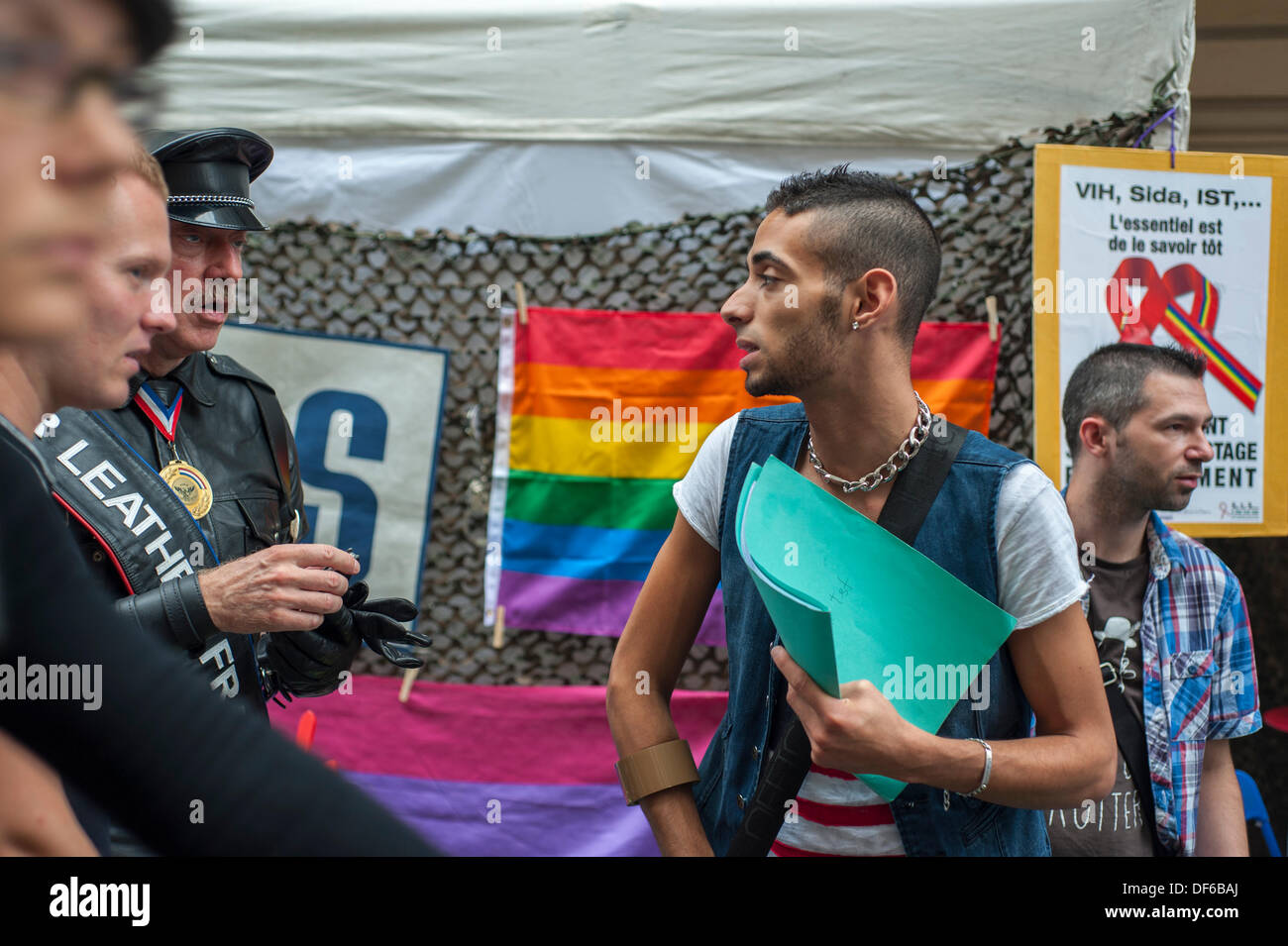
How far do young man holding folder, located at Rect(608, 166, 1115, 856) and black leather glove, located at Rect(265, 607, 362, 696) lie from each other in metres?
0.57

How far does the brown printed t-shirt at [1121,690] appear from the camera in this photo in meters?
2.54

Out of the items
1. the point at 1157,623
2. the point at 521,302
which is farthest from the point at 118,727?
the point at 521,302

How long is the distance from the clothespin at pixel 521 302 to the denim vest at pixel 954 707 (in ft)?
6.36

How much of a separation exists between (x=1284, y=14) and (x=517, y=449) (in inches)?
160

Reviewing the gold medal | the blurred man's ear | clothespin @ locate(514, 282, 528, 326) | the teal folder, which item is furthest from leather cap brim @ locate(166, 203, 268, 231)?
the blurred man's ear

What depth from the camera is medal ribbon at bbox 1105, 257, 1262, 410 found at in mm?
3350

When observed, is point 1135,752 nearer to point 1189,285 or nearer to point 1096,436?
point 1096,436

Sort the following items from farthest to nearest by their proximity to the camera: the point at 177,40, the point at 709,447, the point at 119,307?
the point at 709,447, the point at 119,307, the point at 177,40

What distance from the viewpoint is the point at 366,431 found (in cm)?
369

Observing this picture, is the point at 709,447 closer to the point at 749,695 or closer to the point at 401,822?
the point at 749,695

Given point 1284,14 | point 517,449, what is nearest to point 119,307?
point 517,449

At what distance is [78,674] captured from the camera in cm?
52

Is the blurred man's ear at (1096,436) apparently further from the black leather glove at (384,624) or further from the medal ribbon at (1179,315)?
the black leather glove at (384,624)
